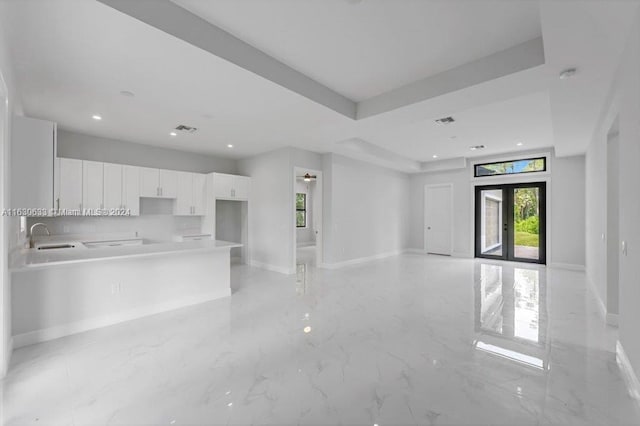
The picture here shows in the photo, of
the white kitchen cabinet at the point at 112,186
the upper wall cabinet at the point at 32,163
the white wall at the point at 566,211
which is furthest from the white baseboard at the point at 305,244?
the upper wall cabinet at the point at 32,163

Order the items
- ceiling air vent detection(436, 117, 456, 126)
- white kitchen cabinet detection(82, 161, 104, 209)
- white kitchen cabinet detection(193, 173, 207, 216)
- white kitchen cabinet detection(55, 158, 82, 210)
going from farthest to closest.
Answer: white kitchen cabinet detection(193, 173, 207, 216) < white kitchen cabinet detection(82, 161, 104, 209) < ceiling air vent detection(436, 117, 456, 126) < white kitchen cabinet detection(55, 158, 82, 210)

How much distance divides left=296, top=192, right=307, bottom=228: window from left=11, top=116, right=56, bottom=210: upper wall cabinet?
29.5 ft

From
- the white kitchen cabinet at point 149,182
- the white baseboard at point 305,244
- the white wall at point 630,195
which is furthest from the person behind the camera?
the white baseboard at point 305,244

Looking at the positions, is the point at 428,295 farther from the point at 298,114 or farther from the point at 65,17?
the point at 65,17

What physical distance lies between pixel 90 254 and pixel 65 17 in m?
2.43

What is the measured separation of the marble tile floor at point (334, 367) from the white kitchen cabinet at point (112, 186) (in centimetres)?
288

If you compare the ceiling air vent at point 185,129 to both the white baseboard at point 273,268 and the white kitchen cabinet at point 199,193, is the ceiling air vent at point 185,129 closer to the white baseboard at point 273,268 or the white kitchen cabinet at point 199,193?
the white kitchen cabinet at point 199,193

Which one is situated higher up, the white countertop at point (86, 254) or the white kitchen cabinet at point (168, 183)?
the white kitchen cabinet at point (168, 183)

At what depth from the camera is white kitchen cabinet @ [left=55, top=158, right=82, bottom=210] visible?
4.68 m

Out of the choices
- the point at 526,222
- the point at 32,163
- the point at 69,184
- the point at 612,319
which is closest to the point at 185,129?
the point at 69,184

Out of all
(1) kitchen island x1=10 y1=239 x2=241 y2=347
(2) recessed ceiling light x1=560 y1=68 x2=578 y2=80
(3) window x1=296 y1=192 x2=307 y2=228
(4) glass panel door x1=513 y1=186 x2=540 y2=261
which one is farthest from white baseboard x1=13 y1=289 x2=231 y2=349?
(4) glass panel door x1=513 y1=186 x2=540 y2=261

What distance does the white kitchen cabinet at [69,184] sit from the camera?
4684 mm

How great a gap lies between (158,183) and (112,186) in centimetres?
78

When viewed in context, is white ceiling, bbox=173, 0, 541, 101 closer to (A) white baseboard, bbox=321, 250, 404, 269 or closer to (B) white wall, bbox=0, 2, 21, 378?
(B) white wall, bbox=0, 2, 21, 378
